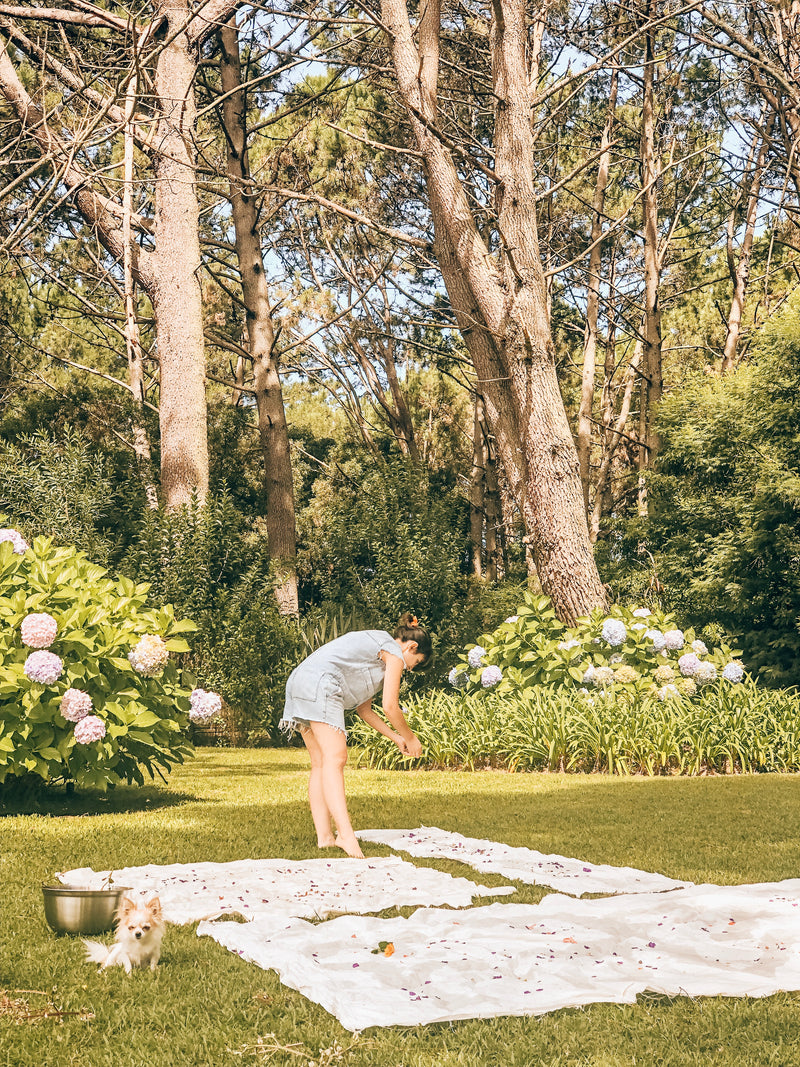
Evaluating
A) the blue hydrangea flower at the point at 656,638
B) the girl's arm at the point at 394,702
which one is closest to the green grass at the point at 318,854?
the girl's arm at the point at 394,702

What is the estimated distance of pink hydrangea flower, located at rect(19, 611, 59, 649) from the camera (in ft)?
19.6

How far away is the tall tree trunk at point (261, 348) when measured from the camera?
1577cm

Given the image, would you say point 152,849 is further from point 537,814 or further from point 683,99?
point 683,99

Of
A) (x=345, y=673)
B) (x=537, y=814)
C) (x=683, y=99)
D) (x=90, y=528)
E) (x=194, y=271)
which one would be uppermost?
(x=683, y=99)

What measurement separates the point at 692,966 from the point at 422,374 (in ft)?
78.9

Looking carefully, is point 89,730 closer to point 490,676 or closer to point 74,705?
point 74,705

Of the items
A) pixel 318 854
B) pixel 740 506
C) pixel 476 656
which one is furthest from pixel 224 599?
pixel 318 854

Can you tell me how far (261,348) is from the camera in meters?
16.0

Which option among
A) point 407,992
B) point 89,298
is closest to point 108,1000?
point 407,992

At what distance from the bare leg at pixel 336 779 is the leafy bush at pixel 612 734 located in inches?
167

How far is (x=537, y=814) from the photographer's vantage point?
265 inches

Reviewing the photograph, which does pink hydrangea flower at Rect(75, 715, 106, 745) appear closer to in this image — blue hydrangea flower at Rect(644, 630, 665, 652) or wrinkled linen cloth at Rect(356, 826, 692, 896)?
wrinkled linen cloth at Rect(356, 826, 692, 896)

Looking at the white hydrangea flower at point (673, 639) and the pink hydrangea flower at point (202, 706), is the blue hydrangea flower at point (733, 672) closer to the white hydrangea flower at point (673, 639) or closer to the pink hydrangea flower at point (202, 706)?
the white hydrangea flower at point (673, 639)

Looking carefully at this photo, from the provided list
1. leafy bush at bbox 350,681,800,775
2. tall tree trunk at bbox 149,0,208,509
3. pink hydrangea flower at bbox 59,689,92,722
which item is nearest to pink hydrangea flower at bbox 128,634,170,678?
pink hydrangea flower at bbox 59,689,92,722
